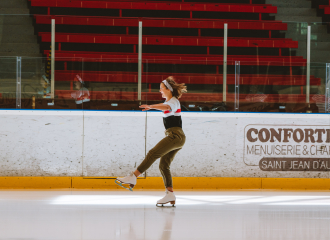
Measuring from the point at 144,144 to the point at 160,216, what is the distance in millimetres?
2225

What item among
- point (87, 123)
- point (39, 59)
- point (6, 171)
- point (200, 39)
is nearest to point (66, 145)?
point (87, 123)

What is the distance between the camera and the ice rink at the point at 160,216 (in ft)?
9.78

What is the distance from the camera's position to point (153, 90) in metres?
5.90

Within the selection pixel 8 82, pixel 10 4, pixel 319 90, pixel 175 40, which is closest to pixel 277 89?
pixel 319 90

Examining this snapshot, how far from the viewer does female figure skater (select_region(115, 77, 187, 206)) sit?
402cm

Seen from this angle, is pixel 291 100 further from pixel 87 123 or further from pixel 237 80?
pixel 87 123

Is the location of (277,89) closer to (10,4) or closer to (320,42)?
(320,42)

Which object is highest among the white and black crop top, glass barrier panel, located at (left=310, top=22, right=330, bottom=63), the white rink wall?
glass barrier panel, located at (left=310, top=22, right=330, bottom=63)

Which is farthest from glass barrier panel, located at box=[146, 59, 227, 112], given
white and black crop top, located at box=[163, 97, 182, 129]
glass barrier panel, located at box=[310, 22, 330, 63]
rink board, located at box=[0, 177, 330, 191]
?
white and black crop top, located at box=[163, 97, 182, 129]

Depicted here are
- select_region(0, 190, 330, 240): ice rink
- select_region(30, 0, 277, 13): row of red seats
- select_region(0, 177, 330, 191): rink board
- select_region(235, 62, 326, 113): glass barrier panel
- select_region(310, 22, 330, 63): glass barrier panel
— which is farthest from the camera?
select_region(30, 0, 277, 13): row of red seats

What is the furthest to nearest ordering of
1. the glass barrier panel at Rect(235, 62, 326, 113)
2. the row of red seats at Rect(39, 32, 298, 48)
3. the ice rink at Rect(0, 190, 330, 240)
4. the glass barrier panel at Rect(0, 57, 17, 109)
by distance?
the row of red seats at Rect(39, 32, 298, 48) → the glass barrier panel at Rect(235, 62, 326, 113) → the glass barrier panel at Rect(0, 57, 17, 109) → the ice rink at Rect(0, 190, 330, 240)

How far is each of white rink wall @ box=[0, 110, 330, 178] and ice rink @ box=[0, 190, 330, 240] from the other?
540mm

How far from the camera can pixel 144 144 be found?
580cm

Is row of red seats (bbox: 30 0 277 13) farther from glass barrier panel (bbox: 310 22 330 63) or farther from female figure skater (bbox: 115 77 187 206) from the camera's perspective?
female figure skater (bbox: 115 77 187 206)
